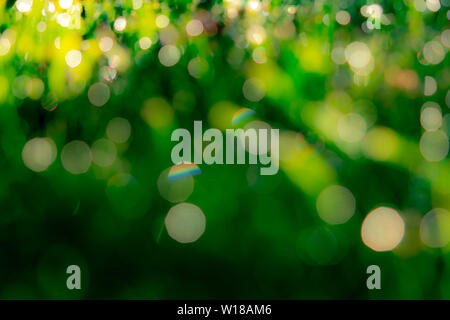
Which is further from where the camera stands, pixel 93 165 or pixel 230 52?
pixel 230 52

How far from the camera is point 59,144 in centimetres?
104

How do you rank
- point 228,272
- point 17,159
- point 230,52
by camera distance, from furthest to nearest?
point 230,52 < point 17,159 < point 228,272

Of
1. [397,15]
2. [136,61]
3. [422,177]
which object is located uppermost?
[397,15]

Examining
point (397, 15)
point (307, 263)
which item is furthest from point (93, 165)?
point (397, 15)

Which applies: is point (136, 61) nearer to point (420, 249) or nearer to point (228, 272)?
point (228, 272)

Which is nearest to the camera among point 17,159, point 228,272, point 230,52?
point 228,272

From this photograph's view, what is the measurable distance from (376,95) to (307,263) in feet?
1.50

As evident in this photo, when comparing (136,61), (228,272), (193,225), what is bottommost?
(228,272)

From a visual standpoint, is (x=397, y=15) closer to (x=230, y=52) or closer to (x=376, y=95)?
(x=376, y=95)

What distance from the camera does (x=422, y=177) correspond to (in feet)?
3.20

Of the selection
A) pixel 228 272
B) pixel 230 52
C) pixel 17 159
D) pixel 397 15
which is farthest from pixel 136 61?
pixel 397 15

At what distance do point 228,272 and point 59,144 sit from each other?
0.52 metres

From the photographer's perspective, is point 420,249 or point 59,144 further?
point 59,144

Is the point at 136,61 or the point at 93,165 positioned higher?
the point at 136,61
